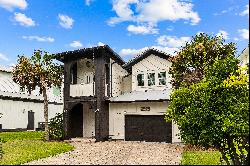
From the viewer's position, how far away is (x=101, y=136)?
27062 mm

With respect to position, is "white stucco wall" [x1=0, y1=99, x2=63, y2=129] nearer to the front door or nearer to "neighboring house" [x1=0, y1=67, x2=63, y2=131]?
"neighboring house" [x1=0, y1=67, x2=63, y2=131]

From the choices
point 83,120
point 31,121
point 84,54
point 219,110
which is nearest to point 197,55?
point 84,54

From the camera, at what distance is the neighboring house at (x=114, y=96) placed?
27.1 metres

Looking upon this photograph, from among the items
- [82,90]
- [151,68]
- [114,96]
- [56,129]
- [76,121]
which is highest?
[151,68]

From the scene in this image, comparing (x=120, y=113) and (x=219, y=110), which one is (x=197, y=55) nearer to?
(x=120, y=113)

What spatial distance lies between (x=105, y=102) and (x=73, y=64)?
498 cm

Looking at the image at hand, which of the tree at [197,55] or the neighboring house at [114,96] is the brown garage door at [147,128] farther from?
the tree at [197,55]

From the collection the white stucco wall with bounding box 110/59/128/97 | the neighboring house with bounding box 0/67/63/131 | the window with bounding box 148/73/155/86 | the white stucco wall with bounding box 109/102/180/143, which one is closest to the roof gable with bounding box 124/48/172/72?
the white stucco wall with bounding box 110/59/128/97

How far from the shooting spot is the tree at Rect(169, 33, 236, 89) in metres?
23.4

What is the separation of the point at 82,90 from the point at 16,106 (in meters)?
12.0

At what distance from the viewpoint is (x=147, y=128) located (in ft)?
90.1

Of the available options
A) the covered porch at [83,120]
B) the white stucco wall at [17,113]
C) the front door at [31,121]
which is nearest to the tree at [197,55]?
the covered porch at [83,120]

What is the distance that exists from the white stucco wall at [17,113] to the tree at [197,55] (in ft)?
65.0

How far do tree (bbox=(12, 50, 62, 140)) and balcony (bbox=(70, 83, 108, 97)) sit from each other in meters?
1.68
